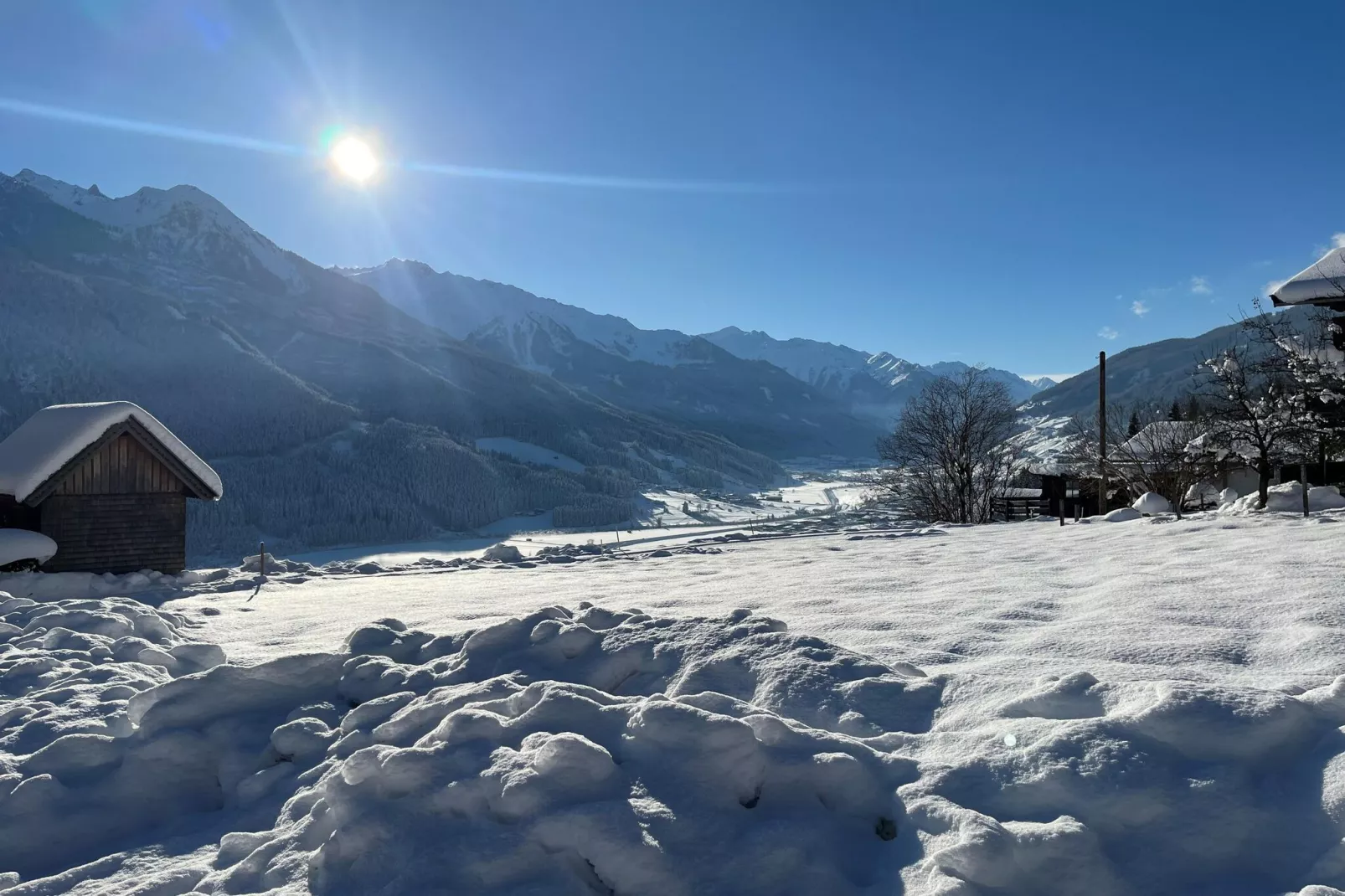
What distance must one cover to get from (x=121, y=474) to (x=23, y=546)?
217cm

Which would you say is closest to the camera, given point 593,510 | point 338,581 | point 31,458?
point 31,458

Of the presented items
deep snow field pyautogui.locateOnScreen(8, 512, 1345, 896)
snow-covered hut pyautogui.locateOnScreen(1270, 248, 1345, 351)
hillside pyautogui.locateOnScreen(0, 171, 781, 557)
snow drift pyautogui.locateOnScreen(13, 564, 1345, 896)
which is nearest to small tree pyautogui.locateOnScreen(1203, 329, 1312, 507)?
snow-covered hut pyautogui.locateOnScreen(1270, 248, 1345, 351)

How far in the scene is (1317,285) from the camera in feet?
44.5

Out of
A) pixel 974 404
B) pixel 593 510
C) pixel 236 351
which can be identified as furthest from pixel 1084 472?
pixel 236 351

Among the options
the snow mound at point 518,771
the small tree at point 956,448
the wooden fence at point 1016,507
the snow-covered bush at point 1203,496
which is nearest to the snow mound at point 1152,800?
the snow mound at point 518,771

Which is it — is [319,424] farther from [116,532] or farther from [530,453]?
[116,532]

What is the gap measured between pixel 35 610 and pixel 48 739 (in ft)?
16.8

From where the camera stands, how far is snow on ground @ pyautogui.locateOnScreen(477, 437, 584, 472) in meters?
121

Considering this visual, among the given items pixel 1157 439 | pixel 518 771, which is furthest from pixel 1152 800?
pixel 1157 439

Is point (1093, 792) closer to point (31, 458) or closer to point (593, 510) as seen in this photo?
point (31, 458)

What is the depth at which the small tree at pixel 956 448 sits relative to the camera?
3225cm

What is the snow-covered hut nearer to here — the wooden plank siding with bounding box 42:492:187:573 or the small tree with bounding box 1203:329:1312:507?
the small tree with bounding box 1203:329:1312:507

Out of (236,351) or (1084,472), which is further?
(236,351)

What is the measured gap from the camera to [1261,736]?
2887 mm
